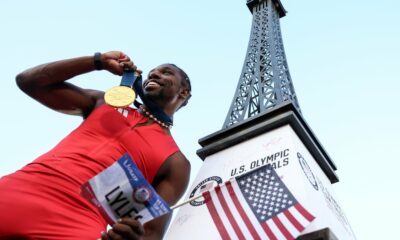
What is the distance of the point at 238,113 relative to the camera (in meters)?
17.9

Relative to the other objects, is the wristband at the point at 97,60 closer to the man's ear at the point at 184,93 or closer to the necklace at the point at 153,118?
the necklace at the point at 153,118

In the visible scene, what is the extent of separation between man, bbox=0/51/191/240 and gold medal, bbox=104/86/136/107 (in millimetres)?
153

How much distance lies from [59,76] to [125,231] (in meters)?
1.17

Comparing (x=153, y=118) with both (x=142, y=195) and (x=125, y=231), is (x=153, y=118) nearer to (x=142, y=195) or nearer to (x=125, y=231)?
(x=142, y=195)

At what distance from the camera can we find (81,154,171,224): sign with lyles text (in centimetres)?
196

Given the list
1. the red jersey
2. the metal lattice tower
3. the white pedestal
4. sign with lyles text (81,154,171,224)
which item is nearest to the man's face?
the red jersey

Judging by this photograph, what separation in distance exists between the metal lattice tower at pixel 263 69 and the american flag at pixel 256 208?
12.0 m

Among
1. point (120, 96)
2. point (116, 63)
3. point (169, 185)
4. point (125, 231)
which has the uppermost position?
point (116, 63)

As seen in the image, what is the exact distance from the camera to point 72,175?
2213mm

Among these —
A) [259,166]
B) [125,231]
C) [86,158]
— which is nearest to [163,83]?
[86,158]

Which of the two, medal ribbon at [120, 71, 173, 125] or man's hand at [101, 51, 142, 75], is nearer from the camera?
man's hand at [101, 51, 142, 75]

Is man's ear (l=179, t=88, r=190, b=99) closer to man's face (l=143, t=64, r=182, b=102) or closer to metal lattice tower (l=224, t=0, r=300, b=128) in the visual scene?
man's face (l=143, t=64, r=182, b=102)

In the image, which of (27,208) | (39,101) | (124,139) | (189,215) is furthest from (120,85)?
(189,215)

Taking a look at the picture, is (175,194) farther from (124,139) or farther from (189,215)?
(189,215)
